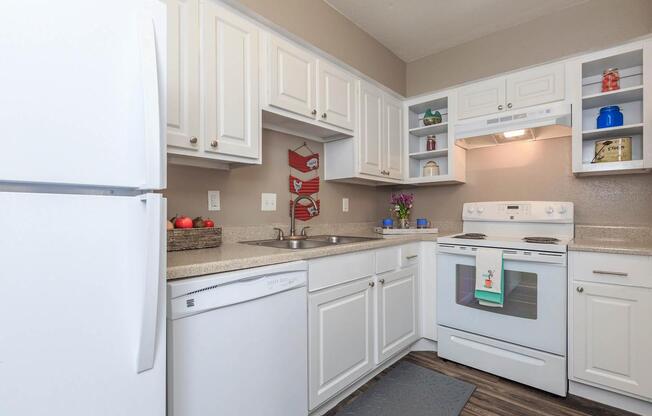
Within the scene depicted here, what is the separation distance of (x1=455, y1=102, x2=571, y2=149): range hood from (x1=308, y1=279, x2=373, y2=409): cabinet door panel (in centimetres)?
159

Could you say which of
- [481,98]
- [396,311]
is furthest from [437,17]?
[396,311]

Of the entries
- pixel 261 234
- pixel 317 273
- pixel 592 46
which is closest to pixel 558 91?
pixel 592 46

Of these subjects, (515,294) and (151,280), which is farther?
(515,294)

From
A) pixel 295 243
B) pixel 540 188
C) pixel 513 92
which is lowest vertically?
pixel 295 243

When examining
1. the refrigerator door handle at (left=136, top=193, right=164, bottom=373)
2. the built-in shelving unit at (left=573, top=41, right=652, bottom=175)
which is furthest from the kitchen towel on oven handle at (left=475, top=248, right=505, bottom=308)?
the refrigerator door handle at (left=136, top=193, right=164, bottom=373)

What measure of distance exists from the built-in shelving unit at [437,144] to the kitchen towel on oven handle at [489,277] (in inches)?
34.6

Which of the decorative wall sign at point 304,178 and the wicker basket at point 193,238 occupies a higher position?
the decorative wall sign at point 304,178

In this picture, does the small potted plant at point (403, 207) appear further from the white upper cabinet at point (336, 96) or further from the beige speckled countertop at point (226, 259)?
the beige speckled countertop at point (226, 259)

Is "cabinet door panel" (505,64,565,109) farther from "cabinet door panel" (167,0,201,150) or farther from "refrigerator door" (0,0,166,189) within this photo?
"refrigerator door" (0,0,166,189)

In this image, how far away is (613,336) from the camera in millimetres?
1771

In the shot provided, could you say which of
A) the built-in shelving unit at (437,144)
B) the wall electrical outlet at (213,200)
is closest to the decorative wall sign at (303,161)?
the wall electrical outlet at (213,200)

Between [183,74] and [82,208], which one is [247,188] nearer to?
[183,74]

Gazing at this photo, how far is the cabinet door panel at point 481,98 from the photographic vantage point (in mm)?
2543

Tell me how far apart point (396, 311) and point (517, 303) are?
0.76m
